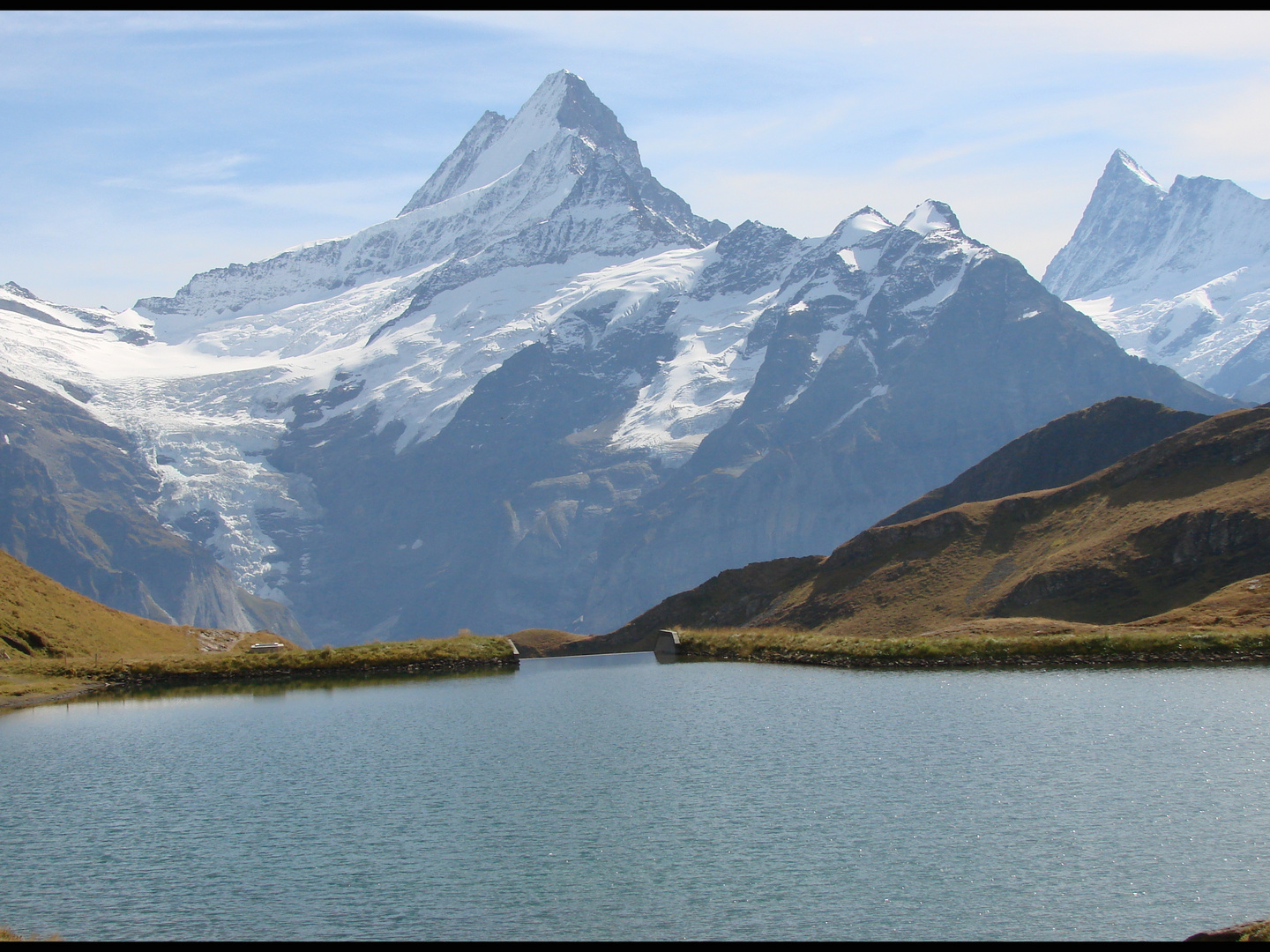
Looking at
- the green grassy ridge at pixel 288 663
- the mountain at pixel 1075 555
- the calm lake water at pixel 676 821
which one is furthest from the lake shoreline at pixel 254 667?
the mountain at pixel 1075 555

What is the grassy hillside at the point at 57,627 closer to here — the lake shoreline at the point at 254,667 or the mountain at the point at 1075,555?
the lake shoreline at the point at 254,667

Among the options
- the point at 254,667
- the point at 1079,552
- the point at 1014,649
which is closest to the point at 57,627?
the point at 254,667

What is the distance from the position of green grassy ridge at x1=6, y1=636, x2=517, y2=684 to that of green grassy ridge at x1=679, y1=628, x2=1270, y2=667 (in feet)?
109

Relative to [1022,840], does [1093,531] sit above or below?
above

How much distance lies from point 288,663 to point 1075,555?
291 ft

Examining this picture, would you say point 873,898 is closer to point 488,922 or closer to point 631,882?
point 631,882

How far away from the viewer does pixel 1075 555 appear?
13750cm

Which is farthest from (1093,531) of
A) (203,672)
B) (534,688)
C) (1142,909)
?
(1142,909)

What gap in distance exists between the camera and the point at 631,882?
140 ft

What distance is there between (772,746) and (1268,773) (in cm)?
2426

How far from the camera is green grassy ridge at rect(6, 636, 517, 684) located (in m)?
113

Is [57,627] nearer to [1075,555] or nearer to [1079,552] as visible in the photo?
[1075,555]

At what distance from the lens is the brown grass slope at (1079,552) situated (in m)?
127

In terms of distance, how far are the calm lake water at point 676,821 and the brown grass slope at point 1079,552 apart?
149 ft
